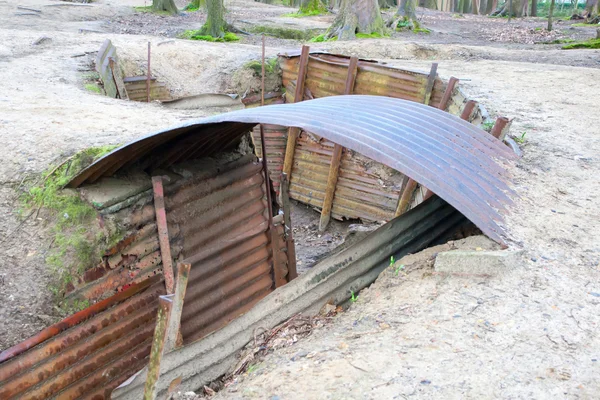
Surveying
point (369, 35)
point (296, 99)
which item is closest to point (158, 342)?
point (296, 99)

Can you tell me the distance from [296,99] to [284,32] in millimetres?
7904

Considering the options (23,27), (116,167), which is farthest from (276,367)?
(23,27)

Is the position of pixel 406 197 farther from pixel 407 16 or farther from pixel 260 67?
pixel 407 16

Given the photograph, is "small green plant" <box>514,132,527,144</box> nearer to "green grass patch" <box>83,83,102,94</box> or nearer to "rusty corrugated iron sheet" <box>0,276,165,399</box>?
"rusty corrugated iron sheet" <box>0,276,165,399</box>

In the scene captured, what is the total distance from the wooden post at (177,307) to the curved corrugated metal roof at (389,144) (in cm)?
118

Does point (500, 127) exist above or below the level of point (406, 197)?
above

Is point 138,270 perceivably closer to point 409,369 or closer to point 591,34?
point 409,369

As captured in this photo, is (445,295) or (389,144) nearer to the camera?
(445,295)

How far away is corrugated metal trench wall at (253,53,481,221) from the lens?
31.4ft

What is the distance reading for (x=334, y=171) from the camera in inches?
414

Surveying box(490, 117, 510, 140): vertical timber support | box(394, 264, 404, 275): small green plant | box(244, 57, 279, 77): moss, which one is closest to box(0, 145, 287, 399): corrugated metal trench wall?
box(394, 264, 404, 275): small green plant

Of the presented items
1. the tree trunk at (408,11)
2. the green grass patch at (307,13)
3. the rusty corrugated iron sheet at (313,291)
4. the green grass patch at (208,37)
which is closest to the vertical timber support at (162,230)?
the rusty corrugated iron sheet at (313,291)

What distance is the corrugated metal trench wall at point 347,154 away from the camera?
9.58 metres

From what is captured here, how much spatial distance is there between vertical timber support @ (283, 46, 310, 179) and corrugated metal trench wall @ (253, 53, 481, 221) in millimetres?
89
